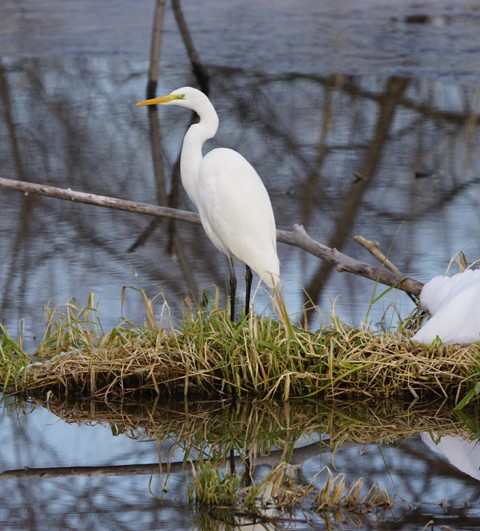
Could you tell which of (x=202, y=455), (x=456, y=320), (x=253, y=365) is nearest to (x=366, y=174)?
(x=456, y=320)

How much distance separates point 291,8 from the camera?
1339cm

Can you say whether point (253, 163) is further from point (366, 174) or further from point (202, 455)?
point (202, 455)

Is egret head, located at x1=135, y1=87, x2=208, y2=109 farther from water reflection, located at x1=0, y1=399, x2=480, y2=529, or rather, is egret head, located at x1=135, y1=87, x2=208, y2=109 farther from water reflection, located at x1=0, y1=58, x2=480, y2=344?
water reflection, located at x1=0, y1=399, x2=480, y2=529

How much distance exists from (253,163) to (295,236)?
3.23 meters

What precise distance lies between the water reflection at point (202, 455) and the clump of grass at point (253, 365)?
8cm

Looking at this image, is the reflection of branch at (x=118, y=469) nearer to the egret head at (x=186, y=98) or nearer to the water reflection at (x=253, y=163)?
the water reflection at (x=253, y=163)

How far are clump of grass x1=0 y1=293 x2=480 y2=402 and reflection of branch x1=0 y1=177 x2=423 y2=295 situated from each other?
44 centimetres

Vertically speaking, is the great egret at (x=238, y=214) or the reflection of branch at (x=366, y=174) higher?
the great egret at (x=238, y=214)

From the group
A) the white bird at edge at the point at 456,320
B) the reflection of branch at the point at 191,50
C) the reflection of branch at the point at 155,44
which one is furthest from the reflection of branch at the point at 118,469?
the reflection of branch at the point at 191,50

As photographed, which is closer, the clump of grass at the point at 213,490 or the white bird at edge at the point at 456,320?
the clump of grass at the point at 213,490

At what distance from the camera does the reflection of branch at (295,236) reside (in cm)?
489

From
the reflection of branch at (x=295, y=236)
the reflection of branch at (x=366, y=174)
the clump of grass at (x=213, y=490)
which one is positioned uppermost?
the reflection of branch at (x=295, y=236)

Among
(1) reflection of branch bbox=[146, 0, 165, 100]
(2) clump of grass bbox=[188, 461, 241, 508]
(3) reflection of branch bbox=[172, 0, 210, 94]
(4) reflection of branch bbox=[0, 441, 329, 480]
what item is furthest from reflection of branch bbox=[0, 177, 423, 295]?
(3) reflection of branch bbox=[172, 0, 210, 94]

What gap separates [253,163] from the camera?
8305mm
